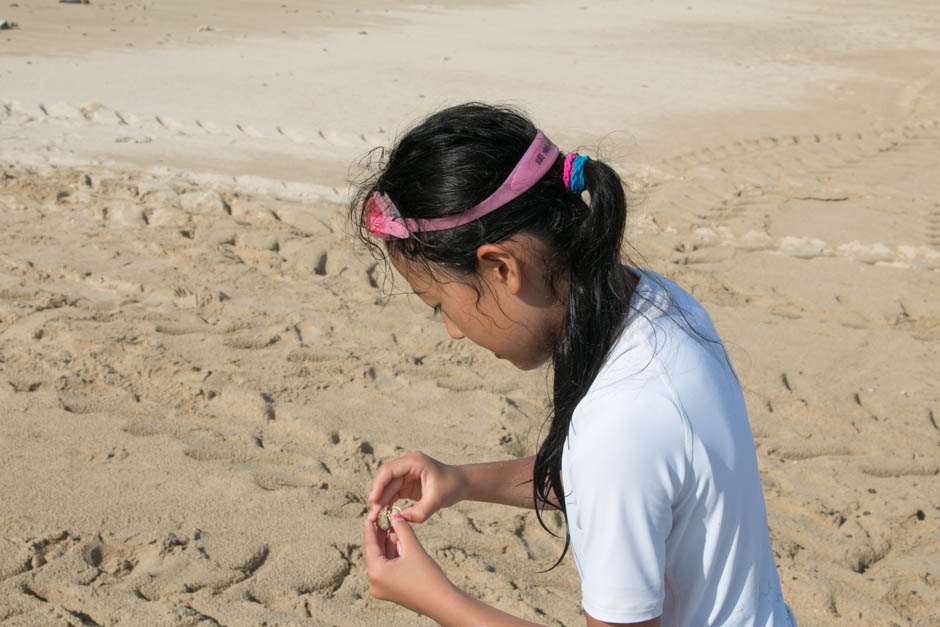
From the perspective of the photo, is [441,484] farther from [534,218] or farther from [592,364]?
[534,218]

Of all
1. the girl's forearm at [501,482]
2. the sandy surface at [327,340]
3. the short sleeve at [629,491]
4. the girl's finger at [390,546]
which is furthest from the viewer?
the sandy surface at [327,340]

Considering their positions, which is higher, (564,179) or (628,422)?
(564,179)

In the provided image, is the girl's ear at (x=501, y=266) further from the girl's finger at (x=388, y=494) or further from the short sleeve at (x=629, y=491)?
the girl's finger at (x=388, y=494)

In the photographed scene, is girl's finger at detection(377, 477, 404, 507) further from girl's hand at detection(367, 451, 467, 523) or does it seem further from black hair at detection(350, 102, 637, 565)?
black hair at detection(350, 102, 637, 565)

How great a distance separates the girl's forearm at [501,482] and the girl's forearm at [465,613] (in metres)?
0.29

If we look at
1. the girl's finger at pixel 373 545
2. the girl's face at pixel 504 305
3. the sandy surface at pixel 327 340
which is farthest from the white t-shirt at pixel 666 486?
the sandy surface at pixel 327 340

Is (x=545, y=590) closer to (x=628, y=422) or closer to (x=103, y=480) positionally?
(x=103, y=480)

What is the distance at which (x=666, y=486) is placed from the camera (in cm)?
112

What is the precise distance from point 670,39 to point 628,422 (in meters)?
12.4

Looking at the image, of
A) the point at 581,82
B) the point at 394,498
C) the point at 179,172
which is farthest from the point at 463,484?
the point at 581,82

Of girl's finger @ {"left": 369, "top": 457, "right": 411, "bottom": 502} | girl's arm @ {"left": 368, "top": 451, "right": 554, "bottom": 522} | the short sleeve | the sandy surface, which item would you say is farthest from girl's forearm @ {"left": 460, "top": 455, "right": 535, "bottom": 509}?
the sandy surface

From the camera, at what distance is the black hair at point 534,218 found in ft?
4.25

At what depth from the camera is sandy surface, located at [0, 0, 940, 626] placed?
2570 millimetres

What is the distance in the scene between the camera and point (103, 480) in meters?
2.81
